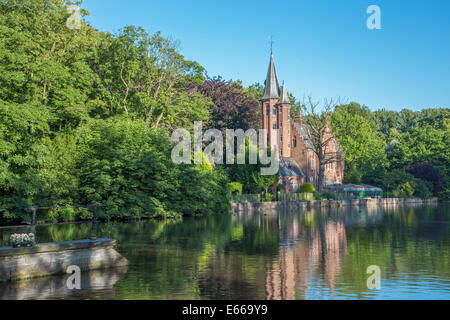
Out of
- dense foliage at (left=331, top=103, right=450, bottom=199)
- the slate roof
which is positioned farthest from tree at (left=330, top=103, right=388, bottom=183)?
the slate roof

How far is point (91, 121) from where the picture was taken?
1578 inches

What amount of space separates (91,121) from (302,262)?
90.5 ft

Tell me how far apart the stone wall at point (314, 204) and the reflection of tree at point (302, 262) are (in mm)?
26821

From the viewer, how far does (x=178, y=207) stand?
135ft

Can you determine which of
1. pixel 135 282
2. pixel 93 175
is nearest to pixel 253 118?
pixel 93 175

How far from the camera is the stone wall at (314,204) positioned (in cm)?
5449

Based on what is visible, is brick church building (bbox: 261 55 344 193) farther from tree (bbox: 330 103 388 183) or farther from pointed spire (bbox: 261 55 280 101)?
tree (bbox: 330 103 388 183)

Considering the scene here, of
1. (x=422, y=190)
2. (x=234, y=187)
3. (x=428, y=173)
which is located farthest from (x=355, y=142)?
(x=234, y=187)

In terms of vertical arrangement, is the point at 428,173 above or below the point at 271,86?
below

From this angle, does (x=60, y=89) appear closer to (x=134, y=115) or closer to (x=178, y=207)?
(x=134, y=115)

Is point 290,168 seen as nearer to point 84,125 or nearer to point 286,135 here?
point 286,135

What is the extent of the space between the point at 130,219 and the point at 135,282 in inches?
986

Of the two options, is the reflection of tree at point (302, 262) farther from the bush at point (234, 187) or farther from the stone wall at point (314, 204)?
the bush at point (234, 187)

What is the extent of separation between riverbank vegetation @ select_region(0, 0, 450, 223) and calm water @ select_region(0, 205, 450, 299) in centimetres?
776
